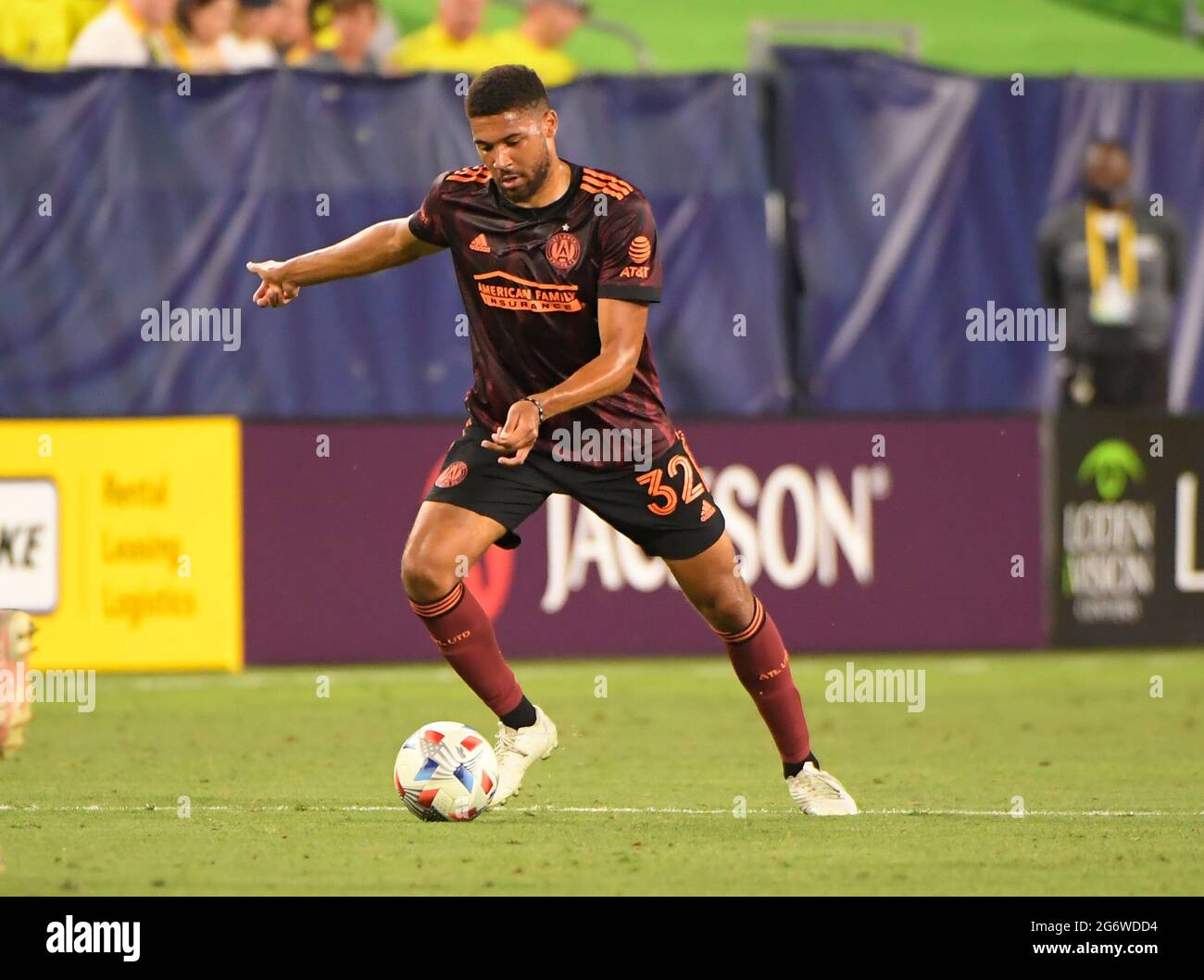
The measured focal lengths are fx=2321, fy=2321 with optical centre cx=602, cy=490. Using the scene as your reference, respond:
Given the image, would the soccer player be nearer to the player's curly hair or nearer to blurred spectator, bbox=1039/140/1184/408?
the player's curly hair

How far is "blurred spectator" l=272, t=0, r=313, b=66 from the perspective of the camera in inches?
575

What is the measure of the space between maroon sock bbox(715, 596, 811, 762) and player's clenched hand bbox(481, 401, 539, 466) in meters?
1.11

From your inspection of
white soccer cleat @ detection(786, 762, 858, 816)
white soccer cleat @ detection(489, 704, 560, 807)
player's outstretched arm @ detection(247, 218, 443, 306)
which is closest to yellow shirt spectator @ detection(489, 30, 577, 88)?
player's outstretched arm @ detection(247, 218, 443, 306)

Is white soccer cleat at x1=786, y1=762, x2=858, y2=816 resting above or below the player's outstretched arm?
below

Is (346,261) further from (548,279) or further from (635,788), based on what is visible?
(635,788)

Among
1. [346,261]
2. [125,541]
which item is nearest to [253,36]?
[125,541]

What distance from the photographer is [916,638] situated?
13.1m

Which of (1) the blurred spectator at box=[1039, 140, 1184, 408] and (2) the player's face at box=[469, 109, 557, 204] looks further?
(1) the blurred spectator at box=[1039, 140, 1184, 408]

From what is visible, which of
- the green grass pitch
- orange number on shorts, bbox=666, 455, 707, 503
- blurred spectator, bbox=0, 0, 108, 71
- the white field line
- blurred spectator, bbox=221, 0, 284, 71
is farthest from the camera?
blurred spectator, bbox=221, 0, 284, 71

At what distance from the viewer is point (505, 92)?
7203mm

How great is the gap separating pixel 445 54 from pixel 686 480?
25.1ft

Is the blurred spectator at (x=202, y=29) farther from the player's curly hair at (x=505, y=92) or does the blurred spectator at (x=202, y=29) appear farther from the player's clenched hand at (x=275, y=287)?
the player's curly hair at (x=505, y=92)

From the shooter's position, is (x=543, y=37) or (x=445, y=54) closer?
(x=445, y=54)
